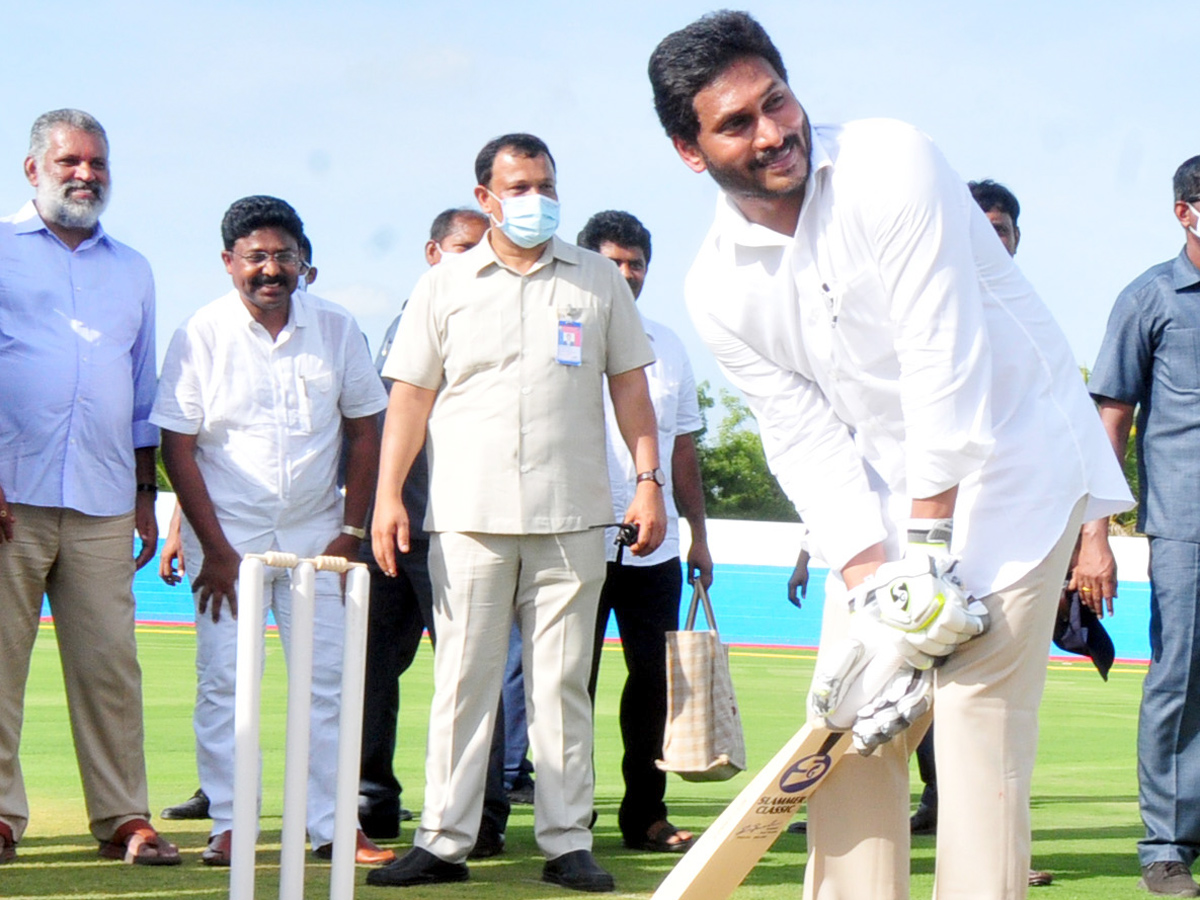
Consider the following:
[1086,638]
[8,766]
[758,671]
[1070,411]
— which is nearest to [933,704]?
[1070,411]

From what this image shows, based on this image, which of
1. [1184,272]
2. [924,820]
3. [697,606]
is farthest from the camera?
[924,820]

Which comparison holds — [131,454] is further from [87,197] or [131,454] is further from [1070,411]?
[1070,411]

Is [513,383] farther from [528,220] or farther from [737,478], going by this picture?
[737,478]

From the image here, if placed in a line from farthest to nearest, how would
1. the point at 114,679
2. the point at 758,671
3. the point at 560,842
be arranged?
the point at 758,671
the point at 114,679
the point at 560,842

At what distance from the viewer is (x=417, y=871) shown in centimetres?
491

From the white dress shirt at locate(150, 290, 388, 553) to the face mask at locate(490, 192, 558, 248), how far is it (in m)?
0.86

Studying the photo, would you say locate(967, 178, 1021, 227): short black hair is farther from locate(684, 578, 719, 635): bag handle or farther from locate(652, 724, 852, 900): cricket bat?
locate(652, 724, 852, 900): cricket bat

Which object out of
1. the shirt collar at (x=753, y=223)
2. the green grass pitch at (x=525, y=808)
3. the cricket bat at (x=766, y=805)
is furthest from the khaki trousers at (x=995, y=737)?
the green grass pitch at (x=525, y=808)

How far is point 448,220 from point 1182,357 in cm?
305

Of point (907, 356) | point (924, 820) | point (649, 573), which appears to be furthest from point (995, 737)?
point (924, 820)

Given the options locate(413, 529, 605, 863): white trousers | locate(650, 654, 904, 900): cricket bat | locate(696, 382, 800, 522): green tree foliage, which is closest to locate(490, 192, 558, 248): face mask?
locate(413, 529, 605, 863): white trousers

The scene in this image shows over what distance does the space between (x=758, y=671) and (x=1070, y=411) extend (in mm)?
12364

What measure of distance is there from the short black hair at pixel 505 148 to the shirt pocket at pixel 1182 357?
2093 mm

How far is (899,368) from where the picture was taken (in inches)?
125
